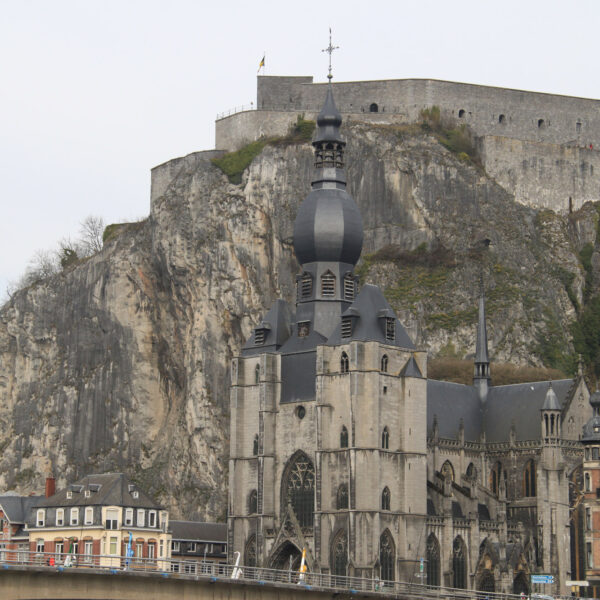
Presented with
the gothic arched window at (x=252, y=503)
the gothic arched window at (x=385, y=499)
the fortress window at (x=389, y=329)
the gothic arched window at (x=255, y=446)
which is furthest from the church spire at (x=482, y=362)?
the gothic arched window at (x=252, y=503)

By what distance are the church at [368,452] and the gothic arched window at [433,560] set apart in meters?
0.08

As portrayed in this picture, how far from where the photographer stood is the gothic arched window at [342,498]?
8506 centimetres

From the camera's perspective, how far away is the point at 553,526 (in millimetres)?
93375

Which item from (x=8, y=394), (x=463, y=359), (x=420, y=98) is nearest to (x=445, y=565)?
(x=463, y=359)

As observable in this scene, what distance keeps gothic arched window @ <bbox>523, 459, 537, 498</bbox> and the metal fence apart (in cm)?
1071

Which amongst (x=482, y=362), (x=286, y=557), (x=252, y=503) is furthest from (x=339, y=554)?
(x=482, y=362)

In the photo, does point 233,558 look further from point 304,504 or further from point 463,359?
point 463,359

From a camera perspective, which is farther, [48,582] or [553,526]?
[553,526]

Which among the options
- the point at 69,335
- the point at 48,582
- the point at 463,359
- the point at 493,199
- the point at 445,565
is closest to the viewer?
the point at 48,582

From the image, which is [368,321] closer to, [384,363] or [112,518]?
[384,363]

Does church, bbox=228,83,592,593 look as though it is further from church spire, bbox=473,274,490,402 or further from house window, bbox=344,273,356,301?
church spire, bbox=473,274,490,402

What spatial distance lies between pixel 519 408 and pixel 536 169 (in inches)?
1166

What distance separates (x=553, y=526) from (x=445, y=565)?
8662 millimetres

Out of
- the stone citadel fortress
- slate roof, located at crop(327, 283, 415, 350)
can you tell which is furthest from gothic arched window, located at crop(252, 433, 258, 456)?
the stone citadel fortress
